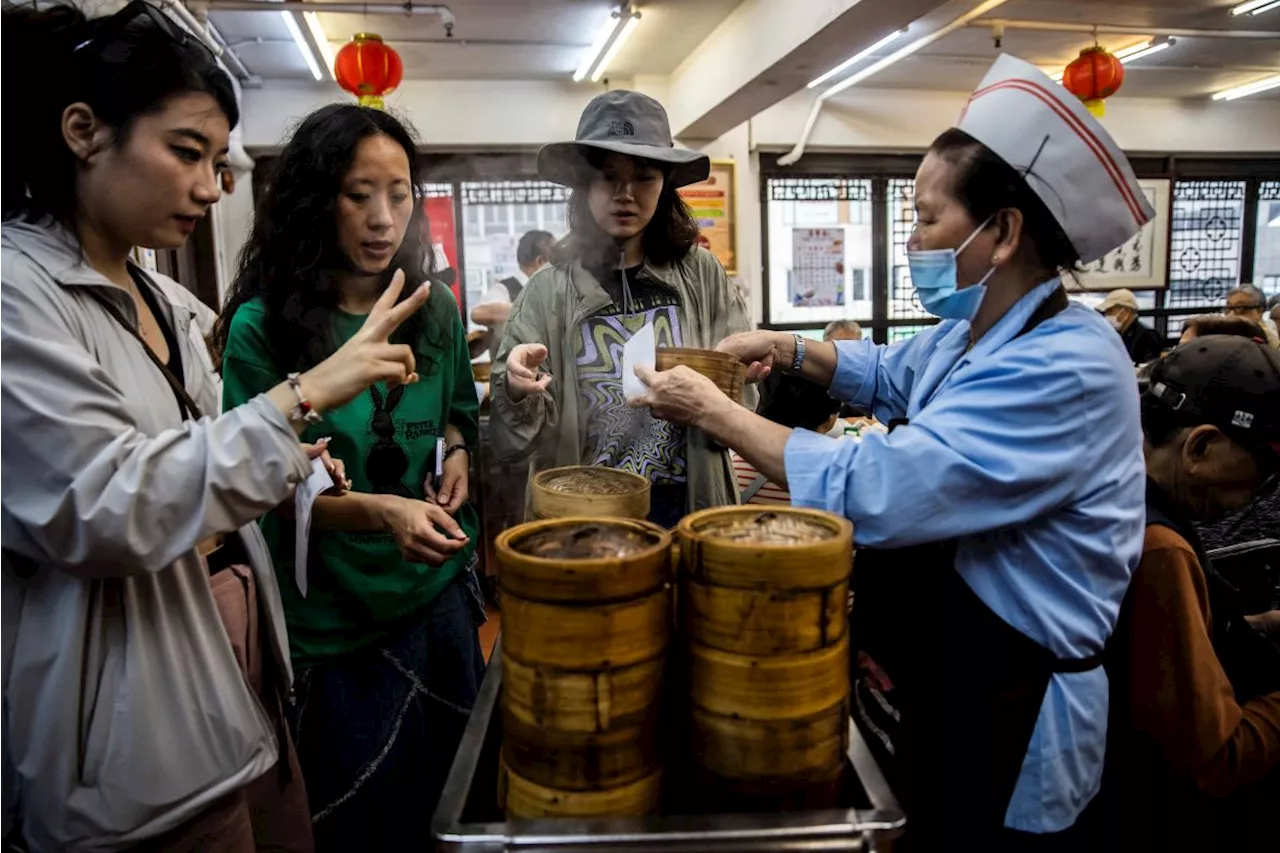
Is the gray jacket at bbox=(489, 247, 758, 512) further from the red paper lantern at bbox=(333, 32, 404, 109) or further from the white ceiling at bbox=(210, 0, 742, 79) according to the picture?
the white ceiling at bbox=(210, 0, 742, 79)

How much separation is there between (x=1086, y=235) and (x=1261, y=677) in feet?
3.77

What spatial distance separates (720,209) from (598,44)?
2.06 meters

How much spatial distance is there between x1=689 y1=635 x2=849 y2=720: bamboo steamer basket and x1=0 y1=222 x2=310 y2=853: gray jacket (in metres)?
0.68

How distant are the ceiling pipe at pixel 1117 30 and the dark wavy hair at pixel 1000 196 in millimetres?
5841

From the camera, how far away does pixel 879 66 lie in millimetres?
7133

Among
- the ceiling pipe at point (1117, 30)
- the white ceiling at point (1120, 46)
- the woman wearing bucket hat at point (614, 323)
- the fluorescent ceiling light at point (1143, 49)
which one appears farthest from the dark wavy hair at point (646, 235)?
the fluorescent ceiling light at point (1143, 49)

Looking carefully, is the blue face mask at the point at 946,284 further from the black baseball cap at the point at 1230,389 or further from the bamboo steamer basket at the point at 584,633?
the bamboo steamer basket at the point at 584,633

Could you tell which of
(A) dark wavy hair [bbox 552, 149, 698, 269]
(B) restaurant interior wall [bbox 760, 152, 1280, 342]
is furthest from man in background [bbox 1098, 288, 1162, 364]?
(A) dark wavy hair [bbox 552, 149, 698, 269]

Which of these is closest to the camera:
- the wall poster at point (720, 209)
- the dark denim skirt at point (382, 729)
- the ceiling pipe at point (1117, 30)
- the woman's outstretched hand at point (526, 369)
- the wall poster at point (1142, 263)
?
the dark denim skirt at point (382, 729)

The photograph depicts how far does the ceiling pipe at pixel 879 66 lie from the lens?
5.99m

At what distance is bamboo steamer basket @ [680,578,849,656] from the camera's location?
3.49 ft

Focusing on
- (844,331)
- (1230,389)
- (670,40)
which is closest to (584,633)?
(1230,389)

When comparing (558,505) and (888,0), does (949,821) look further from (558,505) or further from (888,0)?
(888,0)

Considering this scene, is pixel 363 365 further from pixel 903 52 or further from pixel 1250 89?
pixel 1250 89
